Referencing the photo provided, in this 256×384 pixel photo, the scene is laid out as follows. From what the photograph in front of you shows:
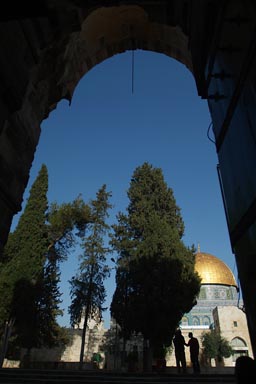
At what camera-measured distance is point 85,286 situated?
21281 millimetres

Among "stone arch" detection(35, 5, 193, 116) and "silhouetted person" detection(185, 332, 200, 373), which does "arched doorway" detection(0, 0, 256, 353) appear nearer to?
"stone arch" detection(35, 5, 193, 116)

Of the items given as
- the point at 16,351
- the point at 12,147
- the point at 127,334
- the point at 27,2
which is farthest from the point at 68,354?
the point at 27,2

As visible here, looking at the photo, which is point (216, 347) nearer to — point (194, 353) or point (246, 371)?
point (194, 353)

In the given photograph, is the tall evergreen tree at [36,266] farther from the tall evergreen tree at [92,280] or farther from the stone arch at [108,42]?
the stone arch at [108,42]

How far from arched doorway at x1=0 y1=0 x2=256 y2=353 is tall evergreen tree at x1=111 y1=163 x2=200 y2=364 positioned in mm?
12960

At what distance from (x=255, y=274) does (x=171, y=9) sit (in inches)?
160

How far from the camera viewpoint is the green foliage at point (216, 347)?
95.2 feet

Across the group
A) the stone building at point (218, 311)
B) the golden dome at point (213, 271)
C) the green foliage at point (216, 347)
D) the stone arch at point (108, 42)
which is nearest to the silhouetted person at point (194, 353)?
the stone arch at point (108, 42)

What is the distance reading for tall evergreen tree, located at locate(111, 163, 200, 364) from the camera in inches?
632

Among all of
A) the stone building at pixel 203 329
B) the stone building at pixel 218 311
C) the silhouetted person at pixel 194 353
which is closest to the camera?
the silhouetted person at pixel 194 353

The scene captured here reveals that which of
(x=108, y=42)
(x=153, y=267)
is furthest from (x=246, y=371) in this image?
(x=153, y=267)

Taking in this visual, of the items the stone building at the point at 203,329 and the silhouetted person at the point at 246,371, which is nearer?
the silhouetted person at the point at 246,371

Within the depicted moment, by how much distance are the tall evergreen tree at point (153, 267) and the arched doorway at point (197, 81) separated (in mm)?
12960

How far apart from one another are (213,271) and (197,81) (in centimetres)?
3997
